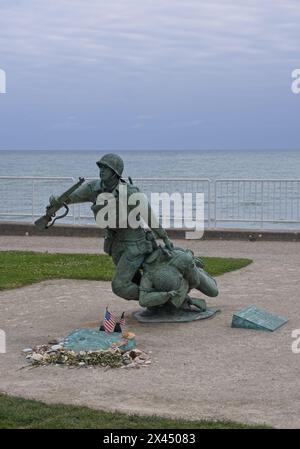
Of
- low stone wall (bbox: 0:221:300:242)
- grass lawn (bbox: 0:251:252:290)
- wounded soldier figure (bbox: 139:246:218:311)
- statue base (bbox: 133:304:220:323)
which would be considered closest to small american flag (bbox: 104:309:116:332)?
wounded soldier figure (bbox: 139:246:218:311)

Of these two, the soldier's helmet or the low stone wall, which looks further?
the low stone wall

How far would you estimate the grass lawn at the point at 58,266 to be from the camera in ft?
48.6

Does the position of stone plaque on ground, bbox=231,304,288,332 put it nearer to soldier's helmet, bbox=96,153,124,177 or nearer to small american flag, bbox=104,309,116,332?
small american flag, bbox=104,309,116,332

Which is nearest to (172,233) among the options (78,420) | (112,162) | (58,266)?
(58,266)

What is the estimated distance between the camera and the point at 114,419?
23.8 ft

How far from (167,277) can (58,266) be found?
212 inches

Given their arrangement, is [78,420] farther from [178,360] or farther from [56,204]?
[56,204]

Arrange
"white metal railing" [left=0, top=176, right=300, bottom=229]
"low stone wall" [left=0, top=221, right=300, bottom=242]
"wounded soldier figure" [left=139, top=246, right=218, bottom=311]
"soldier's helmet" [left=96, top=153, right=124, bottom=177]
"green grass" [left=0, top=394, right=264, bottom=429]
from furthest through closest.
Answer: "white metal railing" [left=0, top=176, right=300, bottom=229], "low stone wall" [left=0, top=221, right=300, bottom=242], "wounded soldier figure" [left=139, top=246, right=218, bottom=311], "soldier's helmet" [left=96, top=153, right=124, bottom=177], "green grass" [left=0, top=394, right=264, bottom=429]

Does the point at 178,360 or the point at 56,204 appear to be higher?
the point at 56,204

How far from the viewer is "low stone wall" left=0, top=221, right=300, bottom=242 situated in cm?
2028

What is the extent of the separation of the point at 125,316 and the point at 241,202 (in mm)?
10858

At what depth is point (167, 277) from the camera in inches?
433

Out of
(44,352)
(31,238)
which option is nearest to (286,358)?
(44,352)

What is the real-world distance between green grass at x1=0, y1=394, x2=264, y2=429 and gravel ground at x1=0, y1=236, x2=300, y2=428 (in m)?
0.28
